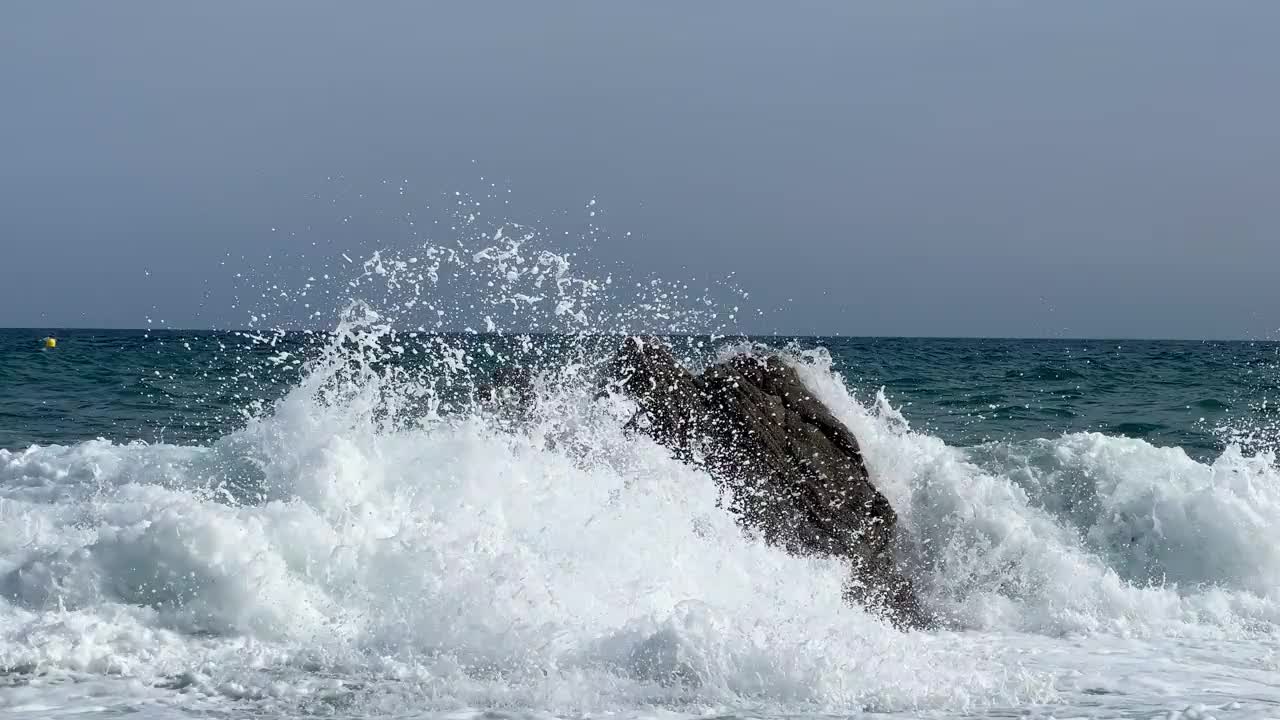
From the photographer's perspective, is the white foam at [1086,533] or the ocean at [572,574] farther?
the white foam at [1086,533]

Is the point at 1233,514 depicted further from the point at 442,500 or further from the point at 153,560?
the point at 153,560

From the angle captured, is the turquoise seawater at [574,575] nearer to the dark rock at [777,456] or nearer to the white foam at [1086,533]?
the white foam at [1086,533]

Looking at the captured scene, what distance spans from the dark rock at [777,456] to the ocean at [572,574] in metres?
0.18

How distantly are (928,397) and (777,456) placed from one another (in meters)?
11.6

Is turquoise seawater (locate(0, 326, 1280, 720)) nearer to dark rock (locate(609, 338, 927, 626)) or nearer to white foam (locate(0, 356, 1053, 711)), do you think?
white foam (locate(0, 356, 1053, 711))

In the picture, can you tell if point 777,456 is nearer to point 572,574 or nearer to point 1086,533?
point 572,574

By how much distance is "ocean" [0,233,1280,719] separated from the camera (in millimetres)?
5270

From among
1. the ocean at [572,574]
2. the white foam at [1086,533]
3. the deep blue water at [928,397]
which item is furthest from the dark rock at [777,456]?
the deep blue water at [928,397]

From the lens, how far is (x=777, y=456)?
298 inches

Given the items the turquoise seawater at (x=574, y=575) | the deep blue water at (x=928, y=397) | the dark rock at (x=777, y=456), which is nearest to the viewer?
the turquoise seawater at (x=574, y=575)

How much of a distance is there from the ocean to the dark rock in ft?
0.58

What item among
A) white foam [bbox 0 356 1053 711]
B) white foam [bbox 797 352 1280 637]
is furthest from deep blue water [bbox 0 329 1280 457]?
white foam [bbox 0 356 1053 711]

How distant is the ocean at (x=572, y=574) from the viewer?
5270 millimetres

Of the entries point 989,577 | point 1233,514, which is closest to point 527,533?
point 989,577
